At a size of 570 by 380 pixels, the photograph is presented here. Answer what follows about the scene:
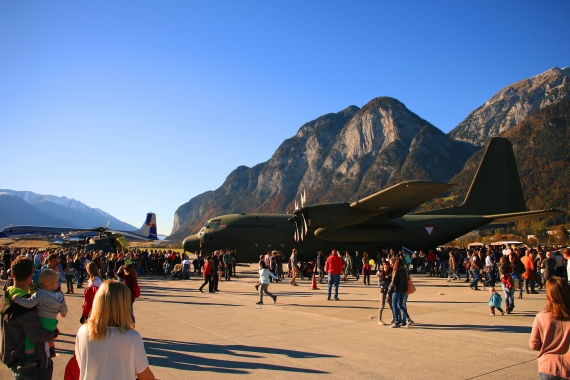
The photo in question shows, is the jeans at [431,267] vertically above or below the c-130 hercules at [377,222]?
below

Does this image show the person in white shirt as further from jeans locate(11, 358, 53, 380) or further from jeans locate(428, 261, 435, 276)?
jeans locate(11, 358, 53, 380)

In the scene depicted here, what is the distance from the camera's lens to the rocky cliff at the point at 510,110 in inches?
5604

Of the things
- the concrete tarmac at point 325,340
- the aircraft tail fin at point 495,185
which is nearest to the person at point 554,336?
the concrete tarmac at point 325,340

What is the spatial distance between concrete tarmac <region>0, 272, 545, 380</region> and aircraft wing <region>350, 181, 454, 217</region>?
4.68 metres

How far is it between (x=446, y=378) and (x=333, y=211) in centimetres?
1362

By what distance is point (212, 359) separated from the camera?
6355 mm

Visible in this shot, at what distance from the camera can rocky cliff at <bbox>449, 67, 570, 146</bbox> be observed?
14234 centimetres

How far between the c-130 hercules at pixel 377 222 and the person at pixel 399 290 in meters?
8.40

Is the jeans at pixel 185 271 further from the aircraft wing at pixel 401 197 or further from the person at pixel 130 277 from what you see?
the person at pixel 130 277

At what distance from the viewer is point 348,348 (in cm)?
695

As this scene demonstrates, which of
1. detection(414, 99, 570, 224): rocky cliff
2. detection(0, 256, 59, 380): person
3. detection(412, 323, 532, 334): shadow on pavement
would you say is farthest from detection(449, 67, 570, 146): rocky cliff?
detection(0, 256, 59, 380): person

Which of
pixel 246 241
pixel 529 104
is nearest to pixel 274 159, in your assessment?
pixel 529 104

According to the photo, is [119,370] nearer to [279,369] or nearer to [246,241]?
[279,369]

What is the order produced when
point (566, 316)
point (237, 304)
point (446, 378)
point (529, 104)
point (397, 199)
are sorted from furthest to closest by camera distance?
point (529, 104)
point (397, 199)
point (237, 304)
point (446, 378)
point (566, 316)
